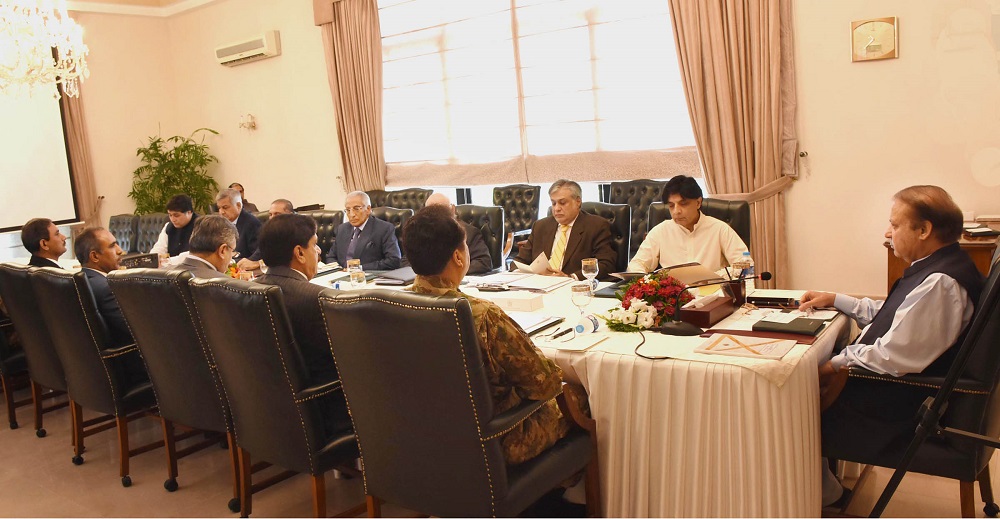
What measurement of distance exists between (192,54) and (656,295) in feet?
30.3

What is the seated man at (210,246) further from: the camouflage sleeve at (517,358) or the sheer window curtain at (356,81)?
the sheer window curtain at (356,81)

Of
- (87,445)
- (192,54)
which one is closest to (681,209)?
(87,445)

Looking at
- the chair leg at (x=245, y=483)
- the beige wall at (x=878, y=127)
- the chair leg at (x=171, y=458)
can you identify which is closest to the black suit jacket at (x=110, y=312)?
the chair leg at (x=171, y=458)

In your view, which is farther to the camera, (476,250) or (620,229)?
(476,250)

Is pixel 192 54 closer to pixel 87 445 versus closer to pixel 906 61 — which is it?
pixel 87 445

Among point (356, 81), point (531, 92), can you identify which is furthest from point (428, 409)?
point (356, 81)

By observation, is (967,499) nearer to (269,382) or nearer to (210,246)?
(269,382)

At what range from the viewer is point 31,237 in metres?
4.61

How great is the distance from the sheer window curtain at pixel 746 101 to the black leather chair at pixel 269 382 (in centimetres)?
397

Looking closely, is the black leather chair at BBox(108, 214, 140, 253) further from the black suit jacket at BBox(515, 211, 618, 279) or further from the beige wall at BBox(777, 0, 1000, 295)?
the beige wall at BBox(777, 0, 1000, 295)

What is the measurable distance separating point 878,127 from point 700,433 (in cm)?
367

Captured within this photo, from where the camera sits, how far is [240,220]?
263 inches

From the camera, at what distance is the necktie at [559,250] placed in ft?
15.9

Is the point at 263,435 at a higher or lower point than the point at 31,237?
lower
